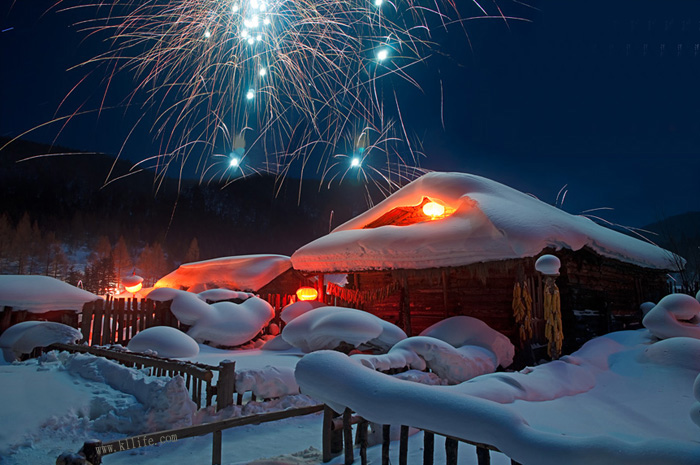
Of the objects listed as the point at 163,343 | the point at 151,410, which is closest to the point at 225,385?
the point at 151,410

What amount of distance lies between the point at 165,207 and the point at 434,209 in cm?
10387

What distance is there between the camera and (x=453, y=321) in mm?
10117

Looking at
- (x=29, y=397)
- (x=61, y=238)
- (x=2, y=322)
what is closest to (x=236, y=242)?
(x=61, y=238)

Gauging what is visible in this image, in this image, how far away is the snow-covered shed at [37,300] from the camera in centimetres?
1016

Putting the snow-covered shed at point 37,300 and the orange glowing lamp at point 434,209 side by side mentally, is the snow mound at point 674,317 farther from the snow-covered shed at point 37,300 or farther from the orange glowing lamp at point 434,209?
the snow-covered shed at point 37,300

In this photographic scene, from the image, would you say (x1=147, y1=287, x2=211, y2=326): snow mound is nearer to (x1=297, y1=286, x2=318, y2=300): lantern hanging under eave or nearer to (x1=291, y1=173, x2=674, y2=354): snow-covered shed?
(x1=297, y1=286, x2=318, y2=300): lantern hanging under eave

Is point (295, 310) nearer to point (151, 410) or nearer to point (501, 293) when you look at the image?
point (501, 293)

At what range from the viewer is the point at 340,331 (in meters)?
9.23

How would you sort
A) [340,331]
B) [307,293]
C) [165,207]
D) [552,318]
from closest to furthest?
[552,318] → [340,331] → [307,293] → [165,207]

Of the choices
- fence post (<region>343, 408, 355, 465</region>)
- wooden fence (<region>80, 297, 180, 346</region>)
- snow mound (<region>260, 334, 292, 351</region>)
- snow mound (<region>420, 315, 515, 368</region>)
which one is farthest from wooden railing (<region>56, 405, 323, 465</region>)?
wooden fence (<region>80, 297, 180, 346</region>)

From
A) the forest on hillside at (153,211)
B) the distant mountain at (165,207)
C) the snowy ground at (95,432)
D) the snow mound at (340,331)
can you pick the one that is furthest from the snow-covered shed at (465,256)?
the distant mountain at (165,207)

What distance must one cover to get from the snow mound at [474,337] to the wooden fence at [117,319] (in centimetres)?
800

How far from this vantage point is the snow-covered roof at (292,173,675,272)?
9141 mm

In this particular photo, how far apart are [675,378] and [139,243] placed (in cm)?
9003
